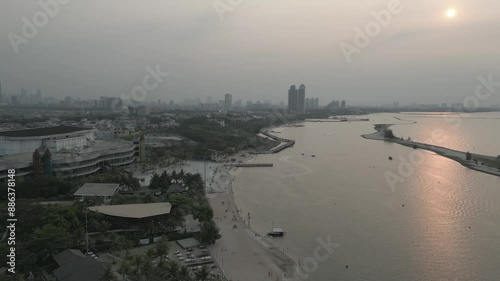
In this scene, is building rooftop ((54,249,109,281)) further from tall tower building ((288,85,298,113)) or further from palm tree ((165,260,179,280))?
tall tower building ((288,85,298,113))

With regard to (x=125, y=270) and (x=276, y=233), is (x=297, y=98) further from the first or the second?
(x=125, y=270)

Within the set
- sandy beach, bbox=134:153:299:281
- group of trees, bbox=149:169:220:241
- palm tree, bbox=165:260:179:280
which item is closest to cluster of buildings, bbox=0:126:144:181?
group of trees, bbox=149:169:220:241

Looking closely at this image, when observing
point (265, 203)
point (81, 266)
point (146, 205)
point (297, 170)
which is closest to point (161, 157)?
point (297, 170)

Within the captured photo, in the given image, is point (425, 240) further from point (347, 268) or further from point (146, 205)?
point (146, 205)

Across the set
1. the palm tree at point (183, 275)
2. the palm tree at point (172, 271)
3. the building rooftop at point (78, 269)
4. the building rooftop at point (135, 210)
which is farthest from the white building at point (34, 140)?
the palm tree at point (183, 275)

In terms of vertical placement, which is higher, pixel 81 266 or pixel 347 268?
pixel 81 266

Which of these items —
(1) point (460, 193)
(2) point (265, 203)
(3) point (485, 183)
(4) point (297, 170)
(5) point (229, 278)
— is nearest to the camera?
(5) point (229, 278)

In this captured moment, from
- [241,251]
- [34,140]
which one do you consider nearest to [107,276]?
[241,251]

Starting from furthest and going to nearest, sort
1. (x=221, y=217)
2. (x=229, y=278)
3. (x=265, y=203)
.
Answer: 1. (x=265, y=203)
2. (x=221, y=217)
3. (x=229, y=278)
